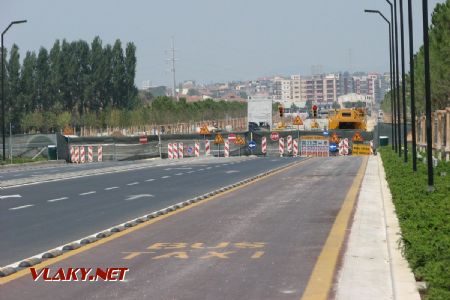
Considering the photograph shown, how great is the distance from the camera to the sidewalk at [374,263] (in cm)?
1080

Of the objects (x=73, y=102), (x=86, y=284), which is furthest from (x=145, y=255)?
(x=73, y=102)

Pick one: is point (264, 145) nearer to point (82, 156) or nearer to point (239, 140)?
point (239, 140)

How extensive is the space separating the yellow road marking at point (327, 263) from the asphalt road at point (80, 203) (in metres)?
4.59

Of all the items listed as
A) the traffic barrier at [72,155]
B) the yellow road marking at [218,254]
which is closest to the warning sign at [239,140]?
the traffic barrier at [72,155]

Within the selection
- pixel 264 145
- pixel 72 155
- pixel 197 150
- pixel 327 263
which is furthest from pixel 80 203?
pixel 264 145

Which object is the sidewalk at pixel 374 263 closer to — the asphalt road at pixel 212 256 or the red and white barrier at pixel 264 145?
the asphalt road at pixel 212 256

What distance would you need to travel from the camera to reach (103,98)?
148 meters

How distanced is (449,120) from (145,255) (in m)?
28.1

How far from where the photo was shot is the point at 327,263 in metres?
13.3

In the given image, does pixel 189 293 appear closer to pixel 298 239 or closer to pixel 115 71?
pixel 298 239

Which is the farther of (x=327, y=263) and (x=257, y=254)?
(x=257, y=254)

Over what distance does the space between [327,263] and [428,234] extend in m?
1.52

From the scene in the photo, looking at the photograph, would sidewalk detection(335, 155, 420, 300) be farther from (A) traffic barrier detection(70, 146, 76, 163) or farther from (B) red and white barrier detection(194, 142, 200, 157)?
(B) red and white barrier detection(194, 142, 200, 157)

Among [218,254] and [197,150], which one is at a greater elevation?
[218,254]
